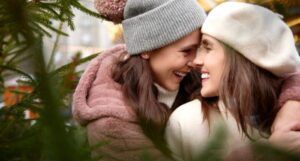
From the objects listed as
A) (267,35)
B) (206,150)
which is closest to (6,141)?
(206,150)

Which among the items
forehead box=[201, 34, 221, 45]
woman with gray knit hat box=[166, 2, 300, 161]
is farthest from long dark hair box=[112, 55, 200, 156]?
forehead box=[201, 34, 221, 45]

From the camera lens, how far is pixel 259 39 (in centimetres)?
148

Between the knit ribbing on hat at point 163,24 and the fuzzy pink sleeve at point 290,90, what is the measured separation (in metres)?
0.44

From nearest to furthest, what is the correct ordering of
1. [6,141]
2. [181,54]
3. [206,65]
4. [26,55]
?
[26,55] → [6,141] → [206,65] → [181,54]

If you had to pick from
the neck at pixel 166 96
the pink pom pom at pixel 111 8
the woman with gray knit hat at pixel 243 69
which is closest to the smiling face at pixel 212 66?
the woman with gray knit hat at pixel 243 69

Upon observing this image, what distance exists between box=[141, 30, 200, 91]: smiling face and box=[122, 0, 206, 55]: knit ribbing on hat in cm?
3

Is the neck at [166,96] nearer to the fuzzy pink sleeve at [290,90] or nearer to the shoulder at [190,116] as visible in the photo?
the shoulder at [190,116]

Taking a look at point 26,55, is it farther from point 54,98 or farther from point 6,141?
A: point 6,141

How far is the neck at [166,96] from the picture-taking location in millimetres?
1874

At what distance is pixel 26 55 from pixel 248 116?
1268 millimetres

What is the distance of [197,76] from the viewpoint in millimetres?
1950

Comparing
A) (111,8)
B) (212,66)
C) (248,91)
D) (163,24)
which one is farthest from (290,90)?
(111,8)

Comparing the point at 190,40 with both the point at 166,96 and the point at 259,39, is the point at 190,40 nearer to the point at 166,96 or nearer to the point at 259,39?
the point at 166,96

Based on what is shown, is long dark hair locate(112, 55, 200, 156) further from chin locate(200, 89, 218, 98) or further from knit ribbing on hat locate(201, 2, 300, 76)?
knit ribbing on hat locate(201, 2, 300, 76)
